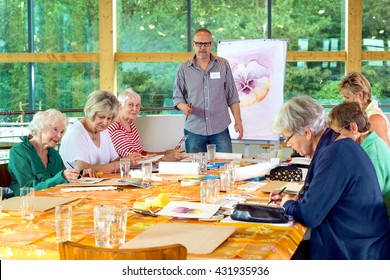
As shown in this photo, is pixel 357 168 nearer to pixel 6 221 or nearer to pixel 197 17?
pixel 6 221

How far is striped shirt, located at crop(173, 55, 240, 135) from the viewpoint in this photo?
5863 mm

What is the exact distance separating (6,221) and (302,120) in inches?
51.5

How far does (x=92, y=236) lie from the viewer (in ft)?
7.33

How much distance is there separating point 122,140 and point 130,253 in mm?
3212

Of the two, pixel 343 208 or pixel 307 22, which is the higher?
pixel 307 22

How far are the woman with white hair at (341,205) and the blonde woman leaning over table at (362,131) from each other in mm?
499

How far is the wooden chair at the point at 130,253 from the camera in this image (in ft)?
5.38

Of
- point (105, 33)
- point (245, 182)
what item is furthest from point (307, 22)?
point (245, 182)

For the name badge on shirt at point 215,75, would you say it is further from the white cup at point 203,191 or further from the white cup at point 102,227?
the white cup at point 102,227

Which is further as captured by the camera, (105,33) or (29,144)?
(105,33)

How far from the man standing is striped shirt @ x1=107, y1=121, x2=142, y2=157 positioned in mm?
941

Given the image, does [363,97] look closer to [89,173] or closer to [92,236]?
[89,173]

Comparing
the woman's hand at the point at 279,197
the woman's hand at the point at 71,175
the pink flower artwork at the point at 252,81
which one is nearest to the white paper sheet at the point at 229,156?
the woman's hand at the point at 71,175

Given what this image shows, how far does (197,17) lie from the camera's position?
392 inches
